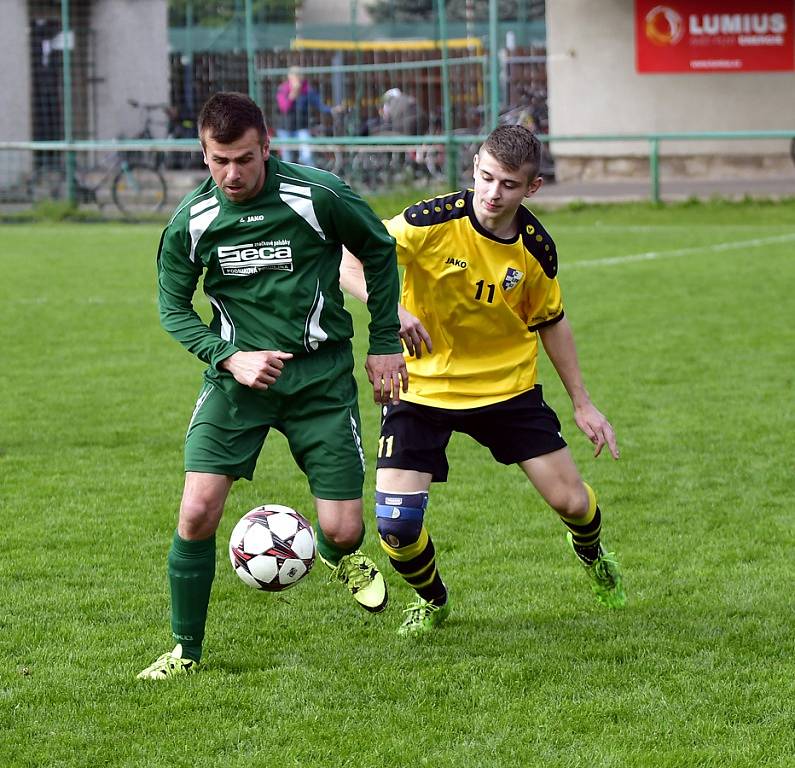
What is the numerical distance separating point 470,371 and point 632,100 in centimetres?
1932

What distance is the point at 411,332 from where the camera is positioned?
4613 mm

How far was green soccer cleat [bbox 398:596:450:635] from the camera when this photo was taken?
190 inches

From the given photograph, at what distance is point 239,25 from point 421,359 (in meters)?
23.3

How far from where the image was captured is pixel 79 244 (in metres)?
18.6

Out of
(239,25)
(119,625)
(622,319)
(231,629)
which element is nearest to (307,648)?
(231,629)

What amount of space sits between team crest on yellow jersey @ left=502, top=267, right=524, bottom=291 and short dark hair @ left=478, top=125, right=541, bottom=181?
340 mm

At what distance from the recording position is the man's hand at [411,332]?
4609mm

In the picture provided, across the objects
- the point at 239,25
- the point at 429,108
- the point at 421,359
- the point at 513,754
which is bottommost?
the point at 513,754

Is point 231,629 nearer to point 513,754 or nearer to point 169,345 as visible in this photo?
point 513,754

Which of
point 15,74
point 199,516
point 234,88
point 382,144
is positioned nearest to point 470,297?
point 199,516

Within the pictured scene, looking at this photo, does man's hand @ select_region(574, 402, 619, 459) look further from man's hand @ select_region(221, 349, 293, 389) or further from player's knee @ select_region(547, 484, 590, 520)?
man's hand @ select_region(221, 349, 293, 389)

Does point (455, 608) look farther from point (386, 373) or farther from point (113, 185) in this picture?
point (113, 185)

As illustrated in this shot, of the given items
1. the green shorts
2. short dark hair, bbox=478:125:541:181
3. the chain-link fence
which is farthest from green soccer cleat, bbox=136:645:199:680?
the chain-link fence

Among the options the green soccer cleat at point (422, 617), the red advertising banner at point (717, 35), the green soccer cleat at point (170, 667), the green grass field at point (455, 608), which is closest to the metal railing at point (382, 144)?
the red advertising banner at point (717, 35)
